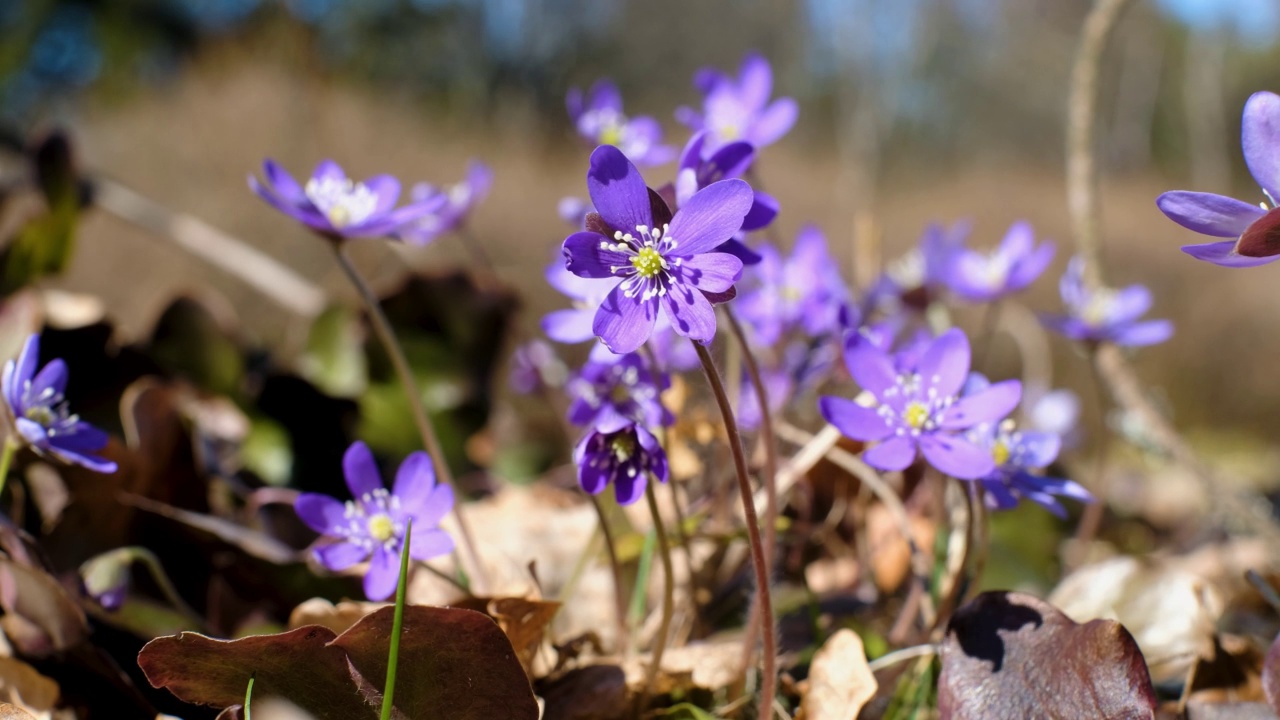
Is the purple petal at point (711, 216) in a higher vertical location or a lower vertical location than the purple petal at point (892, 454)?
higher

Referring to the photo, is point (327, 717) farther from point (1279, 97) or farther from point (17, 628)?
point (1279, 97)

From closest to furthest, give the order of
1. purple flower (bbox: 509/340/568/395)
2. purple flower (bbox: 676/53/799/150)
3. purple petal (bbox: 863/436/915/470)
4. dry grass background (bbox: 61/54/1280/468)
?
purple petal (bbox: 863/436/915/470)
purple flower (bbox: 676/53/799/150)
purple flower (bbox: 509/340/568/395)
dry grass background (bbox: 61/54/1280/468)

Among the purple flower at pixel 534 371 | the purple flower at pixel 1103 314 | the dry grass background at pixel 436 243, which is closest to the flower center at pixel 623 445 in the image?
the purple flower at pixel 1103 314

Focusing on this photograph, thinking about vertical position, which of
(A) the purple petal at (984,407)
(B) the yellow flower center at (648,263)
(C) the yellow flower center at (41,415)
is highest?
(B) the yellow flower center at (648,263)

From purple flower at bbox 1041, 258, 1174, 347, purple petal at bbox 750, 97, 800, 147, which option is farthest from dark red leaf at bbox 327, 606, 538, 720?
purple flower at bbox 1041, 258, 1174, 347

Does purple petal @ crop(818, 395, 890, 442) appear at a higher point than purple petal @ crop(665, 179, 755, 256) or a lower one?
lower

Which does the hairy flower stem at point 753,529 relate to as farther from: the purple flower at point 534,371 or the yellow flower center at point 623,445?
the purple flower at point 534,371

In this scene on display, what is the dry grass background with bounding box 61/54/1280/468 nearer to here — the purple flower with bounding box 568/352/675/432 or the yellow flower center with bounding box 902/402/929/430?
the purple flower with bounding box 568/352/675/432
